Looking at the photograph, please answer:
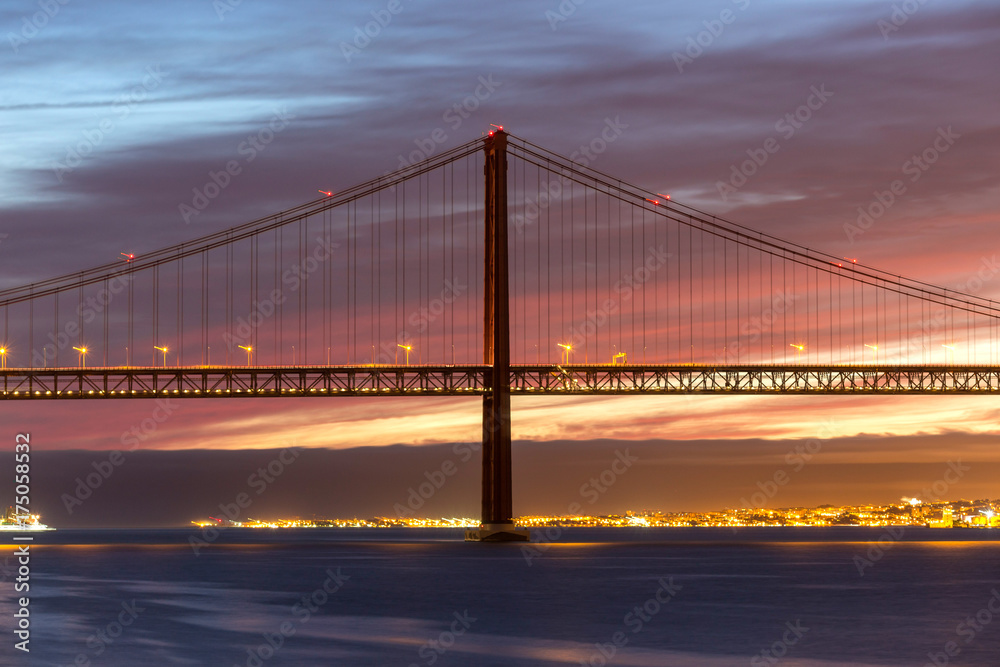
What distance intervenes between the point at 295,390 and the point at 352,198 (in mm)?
14380

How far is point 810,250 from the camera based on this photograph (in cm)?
9212

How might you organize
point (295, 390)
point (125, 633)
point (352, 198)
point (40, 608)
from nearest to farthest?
point (125, 633)
point (40, 608)
point (295, 390)
point (352, 198)

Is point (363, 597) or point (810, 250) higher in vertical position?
point (810, 250)

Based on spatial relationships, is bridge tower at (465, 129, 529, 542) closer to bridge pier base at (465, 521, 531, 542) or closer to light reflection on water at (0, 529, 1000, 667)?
bridge pier base at (465, 521, 531, 542)

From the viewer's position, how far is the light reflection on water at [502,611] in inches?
1544

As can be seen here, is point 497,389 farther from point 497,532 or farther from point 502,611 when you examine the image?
point 502,611

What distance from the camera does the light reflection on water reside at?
3922 cm

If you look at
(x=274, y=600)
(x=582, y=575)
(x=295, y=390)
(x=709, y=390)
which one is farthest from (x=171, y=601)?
(x=709, y=390)

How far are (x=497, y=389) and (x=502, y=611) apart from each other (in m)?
30.3

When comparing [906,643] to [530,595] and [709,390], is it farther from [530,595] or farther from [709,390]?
[709,390]

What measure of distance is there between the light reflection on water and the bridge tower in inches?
109

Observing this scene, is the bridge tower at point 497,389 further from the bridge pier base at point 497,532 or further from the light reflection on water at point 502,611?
the light reflection on water at point 502,611

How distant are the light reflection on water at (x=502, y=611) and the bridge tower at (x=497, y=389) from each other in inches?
109

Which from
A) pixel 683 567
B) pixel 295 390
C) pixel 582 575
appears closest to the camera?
pixel 582 575
